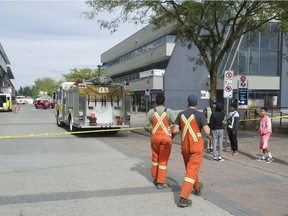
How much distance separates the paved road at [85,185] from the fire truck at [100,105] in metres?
4.69

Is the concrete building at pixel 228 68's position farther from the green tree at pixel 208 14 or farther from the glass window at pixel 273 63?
the green tree at pixel 208 14

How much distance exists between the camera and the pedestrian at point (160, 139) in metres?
7.15

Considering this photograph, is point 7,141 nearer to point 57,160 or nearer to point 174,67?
point 57,160

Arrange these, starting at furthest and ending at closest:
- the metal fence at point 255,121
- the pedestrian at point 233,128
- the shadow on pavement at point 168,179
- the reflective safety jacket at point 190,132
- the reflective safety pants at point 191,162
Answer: the metal fence at point 255,121
the pedestrian at point 233,128
the shadow on pavement at point 168,179
the reflective safety jacket at point 190,132
the reflective safety pants at point 191,162

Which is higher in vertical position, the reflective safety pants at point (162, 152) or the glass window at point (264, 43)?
the glass window at point (264, 43)

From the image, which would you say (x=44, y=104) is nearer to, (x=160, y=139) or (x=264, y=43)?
(x=264, y=43)

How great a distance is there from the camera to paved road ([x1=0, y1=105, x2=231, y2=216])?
5855mm

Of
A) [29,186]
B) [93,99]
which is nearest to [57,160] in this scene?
[29,186]

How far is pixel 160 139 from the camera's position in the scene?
7.16m

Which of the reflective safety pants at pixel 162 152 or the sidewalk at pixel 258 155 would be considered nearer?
the reflective safety pants at pixel 162 152

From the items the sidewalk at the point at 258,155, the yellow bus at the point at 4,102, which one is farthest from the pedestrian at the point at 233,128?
the yellow bus at the point at 4,102

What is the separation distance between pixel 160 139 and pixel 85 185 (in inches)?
66.3

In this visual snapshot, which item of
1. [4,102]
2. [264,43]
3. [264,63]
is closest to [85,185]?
[264,43]

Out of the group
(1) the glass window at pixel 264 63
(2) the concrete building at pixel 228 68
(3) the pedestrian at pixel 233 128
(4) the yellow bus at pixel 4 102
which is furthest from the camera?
(4) the yellow bus at pixel 4 102
